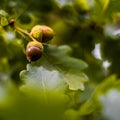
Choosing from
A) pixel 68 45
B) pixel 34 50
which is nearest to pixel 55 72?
pixel 34 50

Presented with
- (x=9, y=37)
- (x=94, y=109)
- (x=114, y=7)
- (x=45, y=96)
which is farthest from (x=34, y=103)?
(x=9, y=37)

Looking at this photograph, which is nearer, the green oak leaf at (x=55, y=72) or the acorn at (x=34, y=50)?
the green oak leaf at (x=55, y=72)

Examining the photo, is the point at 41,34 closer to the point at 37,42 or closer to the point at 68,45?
the point at 37,42

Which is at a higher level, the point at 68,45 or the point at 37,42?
the point at 68,45

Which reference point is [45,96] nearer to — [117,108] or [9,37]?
[117,108]

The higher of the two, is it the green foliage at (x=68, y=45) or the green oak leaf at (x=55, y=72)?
the green foliage at (x=68, y=45)
